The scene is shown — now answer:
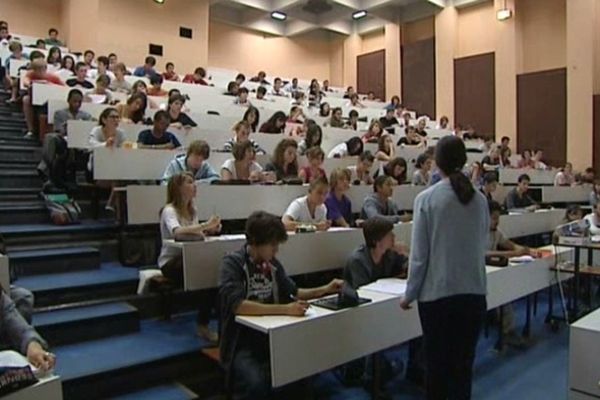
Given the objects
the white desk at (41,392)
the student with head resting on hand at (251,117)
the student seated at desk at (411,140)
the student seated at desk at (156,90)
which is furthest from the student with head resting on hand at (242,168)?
the student seated at desk at (411,140)

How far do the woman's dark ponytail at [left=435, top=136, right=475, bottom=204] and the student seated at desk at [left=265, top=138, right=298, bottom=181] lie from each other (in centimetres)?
241

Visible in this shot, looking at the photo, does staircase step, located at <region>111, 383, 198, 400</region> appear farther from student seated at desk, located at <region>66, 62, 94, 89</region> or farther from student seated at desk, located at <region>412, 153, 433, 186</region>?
student seated at desk, located at <region>66, 62, 94, 89</region>

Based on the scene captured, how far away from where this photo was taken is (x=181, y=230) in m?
2.78

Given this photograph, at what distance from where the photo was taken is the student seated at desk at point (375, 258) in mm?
A: 2863

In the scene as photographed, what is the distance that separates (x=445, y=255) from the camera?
6.68ft

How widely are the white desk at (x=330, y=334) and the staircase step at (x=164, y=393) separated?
1.74 feet

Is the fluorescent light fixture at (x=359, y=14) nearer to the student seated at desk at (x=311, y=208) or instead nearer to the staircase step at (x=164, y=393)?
the student seated at desk at (x=311, y=208)

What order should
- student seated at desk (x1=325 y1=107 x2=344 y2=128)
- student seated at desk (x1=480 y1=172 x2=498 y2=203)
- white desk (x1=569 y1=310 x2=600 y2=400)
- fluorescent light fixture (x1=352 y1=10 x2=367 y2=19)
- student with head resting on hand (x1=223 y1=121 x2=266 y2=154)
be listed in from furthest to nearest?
fluorescent light fixture (x1=352 y1=10 x2=367 y2=19)
student seated at desk (x1=325 y1=107 x2=344 y2=128)
student seated at desk (x1=480 y1=172 x2=498 y2=203)
student with head resting on hand (x1=223 y1=121 x2=266 y2=154)
white desk (x1=569 y1=310 x2=600 y2=400)

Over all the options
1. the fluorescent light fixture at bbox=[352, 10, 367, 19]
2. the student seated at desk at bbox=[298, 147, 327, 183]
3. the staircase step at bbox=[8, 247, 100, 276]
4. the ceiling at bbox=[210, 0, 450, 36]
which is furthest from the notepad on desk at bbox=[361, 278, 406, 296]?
the fluorescent light fixture at bbox=[352, 10, 367, 19]

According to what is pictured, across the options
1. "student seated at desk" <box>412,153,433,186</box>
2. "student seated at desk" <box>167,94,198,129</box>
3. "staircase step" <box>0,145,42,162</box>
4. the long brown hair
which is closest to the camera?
the long brown hair

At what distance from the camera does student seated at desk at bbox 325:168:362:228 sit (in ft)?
12.9

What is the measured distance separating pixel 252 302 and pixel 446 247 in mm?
841

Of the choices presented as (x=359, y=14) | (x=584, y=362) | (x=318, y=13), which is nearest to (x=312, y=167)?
(x=584, y=362)

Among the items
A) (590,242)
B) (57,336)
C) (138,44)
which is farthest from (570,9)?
(57,336)
